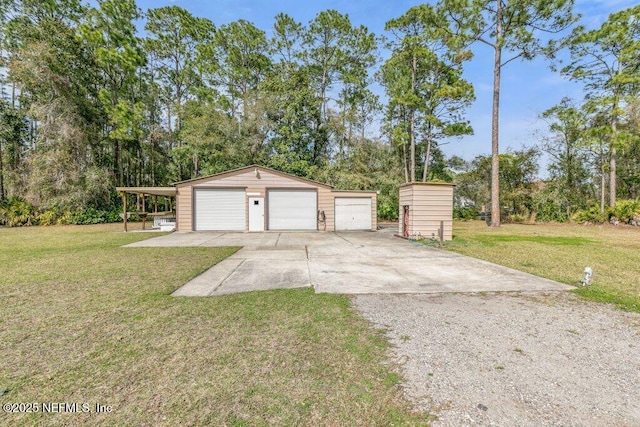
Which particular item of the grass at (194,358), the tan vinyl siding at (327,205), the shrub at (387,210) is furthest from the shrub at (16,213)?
the shrub at (387,210)

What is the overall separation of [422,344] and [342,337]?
2.34 feet

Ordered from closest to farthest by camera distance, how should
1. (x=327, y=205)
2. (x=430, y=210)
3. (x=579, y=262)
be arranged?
(x=579, y=262) → (x=430, y=210) → (x=327, y=205)

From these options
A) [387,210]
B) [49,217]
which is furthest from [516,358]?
[49,217]

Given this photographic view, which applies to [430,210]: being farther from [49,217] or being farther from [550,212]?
[49,217]

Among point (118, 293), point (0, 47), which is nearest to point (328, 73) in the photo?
point (0, 47)

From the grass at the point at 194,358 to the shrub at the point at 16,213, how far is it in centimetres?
1713

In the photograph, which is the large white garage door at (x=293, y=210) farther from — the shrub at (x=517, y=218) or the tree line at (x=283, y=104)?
the shrub at (x=517, y=218)

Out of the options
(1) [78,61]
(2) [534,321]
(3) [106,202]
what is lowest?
(2) [534,321]

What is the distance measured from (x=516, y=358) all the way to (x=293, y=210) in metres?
12.2

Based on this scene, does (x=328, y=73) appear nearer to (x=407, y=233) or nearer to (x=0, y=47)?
(x=407, y=233)

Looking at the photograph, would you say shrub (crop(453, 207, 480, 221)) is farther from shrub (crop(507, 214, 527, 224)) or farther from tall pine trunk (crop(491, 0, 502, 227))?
tall pine trunk (crop(491, 0, 502, 227))

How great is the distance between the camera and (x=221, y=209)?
44.7ft

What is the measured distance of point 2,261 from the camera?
6.10 m

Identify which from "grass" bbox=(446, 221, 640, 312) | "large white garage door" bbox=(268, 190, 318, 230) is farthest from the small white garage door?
"grass" bbox=(446, 221, 640, 312)
